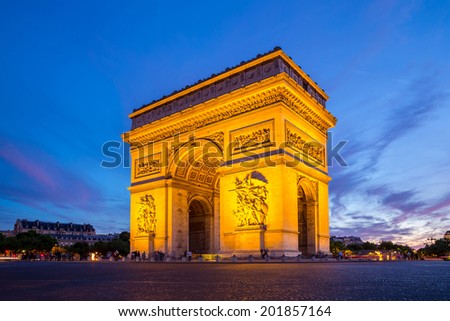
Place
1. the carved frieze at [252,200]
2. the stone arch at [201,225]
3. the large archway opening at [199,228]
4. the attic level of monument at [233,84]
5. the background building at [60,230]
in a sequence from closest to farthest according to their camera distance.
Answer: the carved frieze at [252,200]
the attic level of monument at [233,84]
the stone arch at [201,225]
the large archway opening at [199,228]
the background building at [60,230]

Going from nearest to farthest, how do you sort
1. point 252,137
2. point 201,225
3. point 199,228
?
point 252,137 → point 201,225 → point 199,228

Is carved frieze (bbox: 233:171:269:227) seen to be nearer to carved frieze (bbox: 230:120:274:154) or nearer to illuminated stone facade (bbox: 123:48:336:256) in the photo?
illuminated stone facade (bbox: 123:48:336:256)

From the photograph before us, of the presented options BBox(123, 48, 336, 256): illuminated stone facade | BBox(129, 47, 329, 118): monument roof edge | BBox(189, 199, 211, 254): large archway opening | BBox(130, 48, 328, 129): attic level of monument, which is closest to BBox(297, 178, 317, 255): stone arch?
BBox(123, 48, 336, 256): illuminated stone facade

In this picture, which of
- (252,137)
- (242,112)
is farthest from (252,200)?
(242,112)

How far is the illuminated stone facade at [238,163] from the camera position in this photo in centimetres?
2078

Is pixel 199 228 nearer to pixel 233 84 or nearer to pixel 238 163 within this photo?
pixel 238 163

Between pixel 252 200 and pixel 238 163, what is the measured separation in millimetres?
2266

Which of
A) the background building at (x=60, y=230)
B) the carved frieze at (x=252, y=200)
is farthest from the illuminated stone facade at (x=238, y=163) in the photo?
the background building at (x=60, y=230)

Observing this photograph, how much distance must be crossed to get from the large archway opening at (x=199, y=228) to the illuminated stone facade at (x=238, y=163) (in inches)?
3.1

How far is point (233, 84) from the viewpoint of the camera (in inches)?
932

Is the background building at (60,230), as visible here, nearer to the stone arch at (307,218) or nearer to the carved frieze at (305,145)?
the stone arch at (307,218)

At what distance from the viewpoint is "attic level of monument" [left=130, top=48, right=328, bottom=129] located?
22.1m

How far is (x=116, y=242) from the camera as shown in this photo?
7431 cm

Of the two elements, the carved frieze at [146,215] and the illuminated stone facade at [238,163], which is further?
the carved frieze at [146,215]
